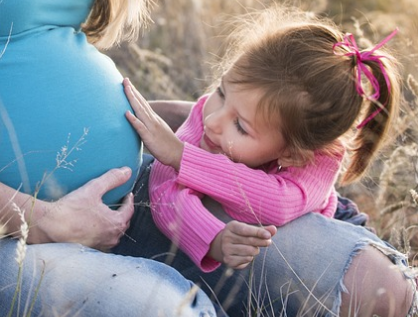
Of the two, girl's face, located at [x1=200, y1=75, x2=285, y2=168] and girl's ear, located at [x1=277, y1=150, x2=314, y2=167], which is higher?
girl's face, located at [x1=200, y1=75, x2=285, y2=168]

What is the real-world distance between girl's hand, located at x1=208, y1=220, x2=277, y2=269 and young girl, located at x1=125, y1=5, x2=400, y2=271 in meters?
0.06

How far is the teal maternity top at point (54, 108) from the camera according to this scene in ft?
7.41

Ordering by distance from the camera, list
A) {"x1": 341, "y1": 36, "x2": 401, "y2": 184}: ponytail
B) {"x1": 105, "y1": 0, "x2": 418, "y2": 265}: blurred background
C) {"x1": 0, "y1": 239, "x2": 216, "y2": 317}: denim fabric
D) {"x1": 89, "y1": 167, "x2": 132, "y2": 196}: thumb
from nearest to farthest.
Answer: {"x1": 0, "y1": 239, "x2": 216, "y2": 317}: denim fabric, {"x1": 89, "y1": 167, "x2": 132, "y2": 196}: thumb, {"x1": 341, "y1": 36, "x2": 401, "y2": 184}: ponytail, {"x1": 105, "y1": 0, "x2": 418, "y2": 265}: blurred background

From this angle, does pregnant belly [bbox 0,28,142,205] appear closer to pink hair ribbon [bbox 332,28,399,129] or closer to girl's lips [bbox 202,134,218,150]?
girl's lips [bbox 202,134,218,150]

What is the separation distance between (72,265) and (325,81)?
1.01 metres

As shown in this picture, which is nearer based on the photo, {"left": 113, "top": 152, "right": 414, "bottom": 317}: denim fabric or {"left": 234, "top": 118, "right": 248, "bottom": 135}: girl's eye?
{"left": 113, "top": 152, "right": 414, "bottom": 317}: denim fabric

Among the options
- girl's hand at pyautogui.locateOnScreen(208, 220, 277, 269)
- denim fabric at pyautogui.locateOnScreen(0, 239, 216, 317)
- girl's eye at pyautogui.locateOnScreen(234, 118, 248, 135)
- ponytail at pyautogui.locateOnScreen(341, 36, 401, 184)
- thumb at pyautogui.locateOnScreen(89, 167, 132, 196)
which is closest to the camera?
denim fabric at pyautogui.locateOnScreen(0, 239, 216, 317)

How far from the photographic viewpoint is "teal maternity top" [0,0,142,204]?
2258 millimetres

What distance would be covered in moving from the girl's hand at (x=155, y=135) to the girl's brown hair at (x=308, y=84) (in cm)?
30

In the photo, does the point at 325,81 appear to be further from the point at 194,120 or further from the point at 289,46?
the point at 194,120

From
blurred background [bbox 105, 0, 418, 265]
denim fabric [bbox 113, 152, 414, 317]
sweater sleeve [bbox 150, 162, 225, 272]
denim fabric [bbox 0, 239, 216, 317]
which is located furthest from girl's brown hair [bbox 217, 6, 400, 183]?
blurred background [bbox 105, 0, 418, 265]

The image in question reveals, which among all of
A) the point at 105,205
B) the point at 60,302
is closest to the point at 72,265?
the point at 60,302

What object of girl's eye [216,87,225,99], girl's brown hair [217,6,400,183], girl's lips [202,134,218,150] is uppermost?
girl's brown hair [217,6,400,183]

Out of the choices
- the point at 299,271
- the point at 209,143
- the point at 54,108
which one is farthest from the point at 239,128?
the point at 54,108
